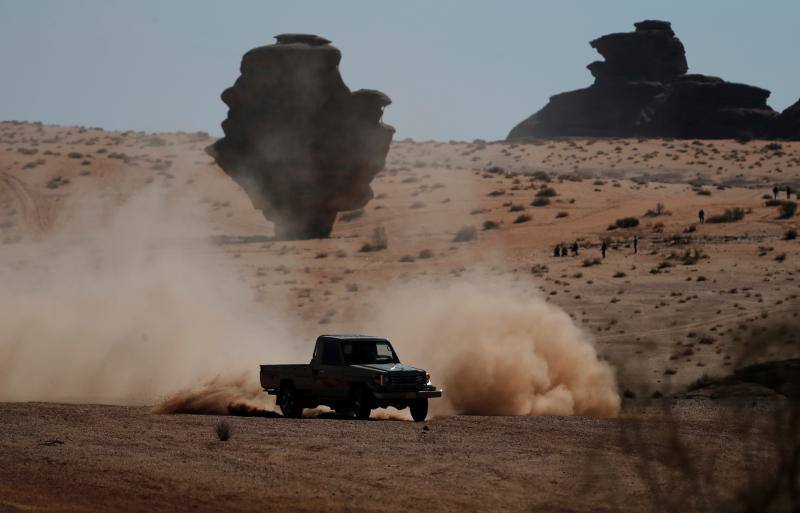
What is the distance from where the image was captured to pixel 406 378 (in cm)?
2294

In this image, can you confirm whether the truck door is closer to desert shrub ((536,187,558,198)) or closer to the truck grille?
the truck grille

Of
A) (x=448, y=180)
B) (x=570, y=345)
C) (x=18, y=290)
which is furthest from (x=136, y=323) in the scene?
(x=448, y=180)

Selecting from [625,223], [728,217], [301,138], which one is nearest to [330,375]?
[301,138]

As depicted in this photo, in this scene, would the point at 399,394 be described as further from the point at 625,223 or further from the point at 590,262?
the point at 625,223

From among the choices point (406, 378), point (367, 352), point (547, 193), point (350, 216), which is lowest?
point (406, 378)

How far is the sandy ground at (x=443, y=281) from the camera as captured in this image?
16297 mm

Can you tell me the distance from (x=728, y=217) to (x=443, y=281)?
1713cm

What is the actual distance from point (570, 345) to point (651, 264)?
21311 mm

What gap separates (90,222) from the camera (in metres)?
69.3

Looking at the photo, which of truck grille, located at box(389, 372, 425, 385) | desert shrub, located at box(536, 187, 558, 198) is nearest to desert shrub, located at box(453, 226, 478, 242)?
desert shrub, located at box(536, 187, 558, 198)

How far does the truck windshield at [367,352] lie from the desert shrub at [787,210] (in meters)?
37.8

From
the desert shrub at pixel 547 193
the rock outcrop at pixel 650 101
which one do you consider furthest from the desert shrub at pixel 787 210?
the rock outcrop at pixel 650 101

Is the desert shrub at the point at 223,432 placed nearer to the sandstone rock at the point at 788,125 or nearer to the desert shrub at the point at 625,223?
the desert shrub at the point at 625,223

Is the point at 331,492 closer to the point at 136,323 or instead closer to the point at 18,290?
the point at 136,323
